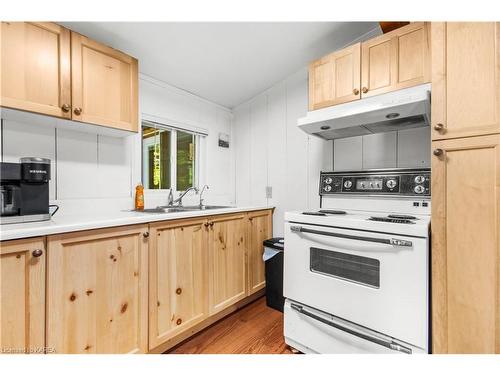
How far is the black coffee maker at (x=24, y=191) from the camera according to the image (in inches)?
45.6

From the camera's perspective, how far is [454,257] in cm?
112

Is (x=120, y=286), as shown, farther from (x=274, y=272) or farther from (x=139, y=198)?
(x=274, y=272)

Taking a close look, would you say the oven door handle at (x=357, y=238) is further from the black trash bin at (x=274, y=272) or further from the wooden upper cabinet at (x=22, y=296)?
Answer: the wooden upper cabinet at (x=22, y=296)

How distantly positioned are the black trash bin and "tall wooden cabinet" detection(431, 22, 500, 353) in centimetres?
116

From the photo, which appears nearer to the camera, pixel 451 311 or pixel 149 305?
pixel 451 311

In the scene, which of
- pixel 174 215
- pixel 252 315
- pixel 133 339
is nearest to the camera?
pixel 133 339

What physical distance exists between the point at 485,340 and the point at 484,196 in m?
0.62

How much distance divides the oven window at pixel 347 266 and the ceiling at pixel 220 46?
1626mm

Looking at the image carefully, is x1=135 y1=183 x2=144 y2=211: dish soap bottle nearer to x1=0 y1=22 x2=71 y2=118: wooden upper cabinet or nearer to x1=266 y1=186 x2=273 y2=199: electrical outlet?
x1=0 y1=22 x2=71 y2=118: wooden upper cabinet

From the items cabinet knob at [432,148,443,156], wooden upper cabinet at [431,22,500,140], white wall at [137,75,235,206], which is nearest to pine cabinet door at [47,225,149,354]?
white wall at [137,75,235,206]

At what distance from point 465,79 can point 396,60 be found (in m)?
0.50

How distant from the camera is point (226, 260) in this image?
1975mm

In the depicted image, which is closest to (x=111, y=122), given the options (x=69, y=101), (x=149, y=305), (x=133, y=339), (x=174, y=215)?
(x=69, y=101)
